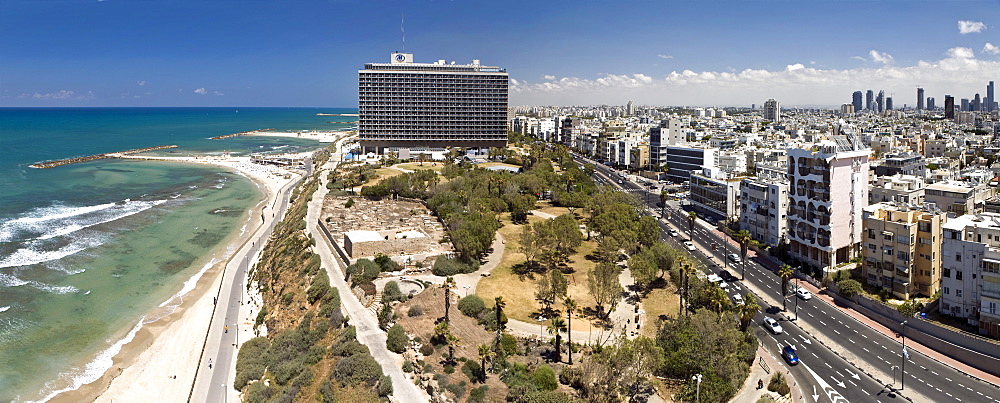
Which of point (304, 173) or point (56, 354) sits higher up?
point (304, 173)

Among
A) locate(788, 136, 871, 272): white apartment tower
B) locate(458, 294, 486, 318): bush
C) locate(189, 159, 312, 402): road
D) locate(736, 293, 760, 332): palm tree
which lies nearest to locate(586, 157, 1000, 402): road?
locate(736, 293, 760, 332): palm tree

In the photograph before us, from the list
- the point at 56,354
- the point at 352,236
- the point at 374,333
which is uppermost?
the point at 352,236

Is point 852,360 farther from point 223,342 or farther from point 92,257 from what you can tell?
point 92,257

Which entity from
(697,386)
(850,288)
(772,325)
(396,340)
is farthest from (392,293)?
(850,288)

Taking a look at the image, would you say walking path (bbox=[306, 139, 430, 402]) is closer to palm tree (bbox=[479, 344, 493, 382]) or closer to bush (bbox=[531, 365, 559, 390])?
palm tree (bbox=[479, 344, 493, 382])

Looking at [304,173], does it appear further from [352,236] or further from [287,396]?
[287,396]

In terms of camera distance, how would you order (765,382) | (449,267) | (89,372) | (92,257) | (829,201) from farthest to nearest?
1. (92,257)
2. (829,201)
3. (449,267)
4. (89,372)
5. (765,382)

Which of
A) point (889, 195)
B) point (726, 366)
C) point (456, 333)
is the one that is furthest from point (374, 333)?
point (889, 195)
